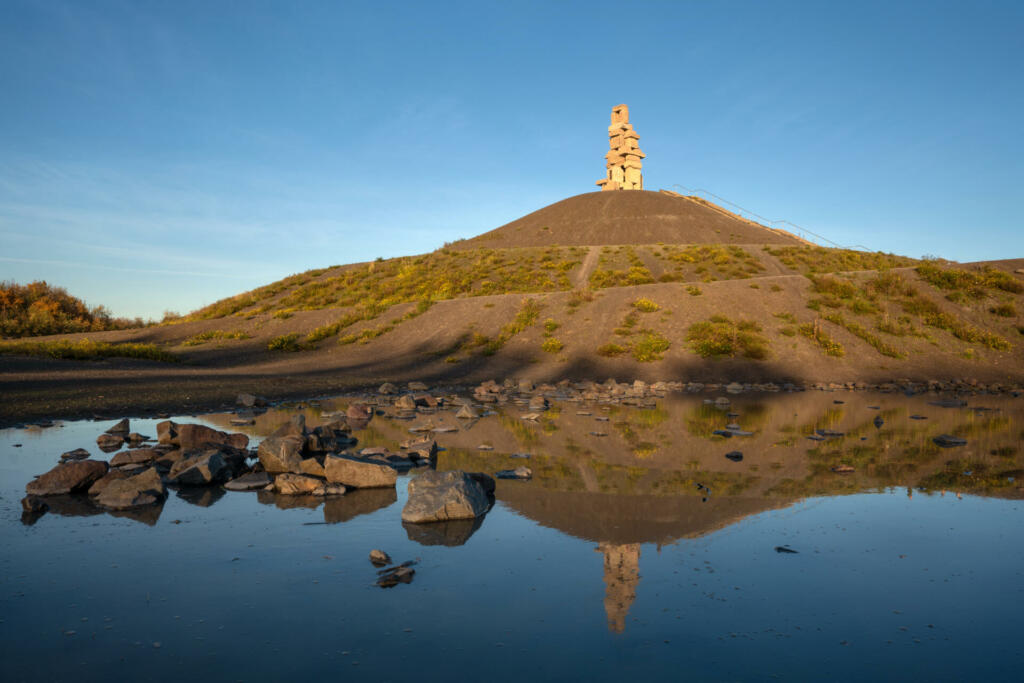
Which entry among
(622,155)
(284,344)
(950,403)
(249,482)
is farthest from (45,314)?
(622,155)

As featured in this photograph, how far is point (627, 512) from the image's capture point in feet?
22.3

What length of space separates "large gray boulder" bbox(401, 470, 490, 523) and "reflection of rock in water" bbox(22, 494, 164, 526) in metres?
2.87

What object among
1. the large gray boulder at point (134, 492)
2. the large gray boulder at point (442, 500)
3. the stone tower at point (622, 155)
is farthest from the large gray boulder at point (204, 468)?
the stone tower at point (622, 155)

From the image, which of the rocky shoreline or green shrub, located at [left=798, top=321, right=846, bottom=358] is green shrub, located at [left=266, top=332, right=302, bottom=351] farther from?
green shrub, located at [left=798, top=321, right=846, bottom=358]

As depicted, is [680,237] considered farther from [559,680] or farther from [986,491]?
[559,680]

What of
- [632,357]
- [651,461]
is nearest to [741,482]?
[651,461]

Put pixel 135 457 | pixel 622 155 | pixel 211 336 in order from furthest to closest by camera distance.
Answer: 1. pixel 622 155
2. pixel 211 336
3. pixel 135 457

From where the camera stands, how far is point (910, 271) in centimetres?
3297

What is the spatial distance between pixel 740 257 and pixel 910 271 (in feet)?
85.4

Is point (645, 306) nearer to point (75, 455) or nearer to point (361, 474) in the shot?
point (361, 474)

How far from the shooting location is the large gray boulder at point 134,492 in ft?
23.3

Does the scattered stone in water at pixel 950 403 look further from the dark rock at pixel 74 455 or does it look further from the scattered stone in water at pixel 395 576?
the dark rock at pixel 74 455

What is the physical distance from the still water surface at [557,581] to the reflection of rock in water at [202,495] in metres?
0.06

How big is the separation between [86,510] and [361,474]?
313 cm
